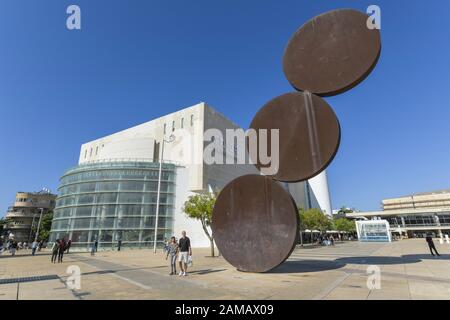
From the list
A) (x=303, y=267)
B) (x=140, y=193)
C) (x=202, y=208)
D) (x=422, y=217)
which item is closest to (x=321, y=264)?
(x=303, y=267)

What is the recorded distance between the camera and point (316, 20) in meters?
11.2

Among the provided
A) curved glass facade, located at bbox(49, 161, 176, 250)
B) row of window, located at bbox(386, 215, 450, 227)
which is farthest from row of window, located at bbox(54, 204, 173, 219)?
row of window, located at bbox(386, 215, 450, 227)

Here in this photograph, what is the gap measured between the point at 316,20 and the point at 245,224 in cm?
924

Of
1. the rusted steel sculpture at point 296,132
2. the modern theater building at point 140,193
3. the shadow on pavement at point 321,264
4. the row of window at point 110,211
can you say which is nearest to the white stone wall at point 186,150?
the modern theater building at point 140,193

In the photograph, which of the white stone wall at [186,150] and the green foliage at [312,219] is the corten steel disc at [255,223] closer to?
the white stone wall at [186,150]

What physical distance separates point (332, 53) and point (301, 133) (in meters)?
3.55

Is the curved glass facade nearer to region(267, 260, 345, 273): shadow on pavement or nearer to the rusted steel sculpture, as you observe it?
region(267, 260, 345, 273): shadow on pavement

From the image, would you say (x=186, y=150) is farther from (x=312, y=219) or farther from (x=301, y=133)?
(x=301, y=133)

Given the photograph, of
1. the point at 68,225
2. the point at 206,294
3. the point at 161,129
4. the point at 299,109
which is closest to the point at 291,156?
the point at 299,109

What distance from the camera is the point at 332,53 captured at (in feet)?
34.6

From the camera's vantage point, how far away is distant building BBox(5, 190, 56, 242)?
71.9m

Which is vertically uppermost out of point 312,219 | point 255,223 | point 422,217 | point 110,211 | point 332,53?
point 332,53

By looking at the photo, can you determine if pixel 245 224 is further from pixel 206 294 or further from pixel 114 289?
pixel 114 289

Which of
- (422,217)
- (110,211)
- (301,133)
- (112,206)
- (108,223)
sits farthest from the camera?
(422,217)
